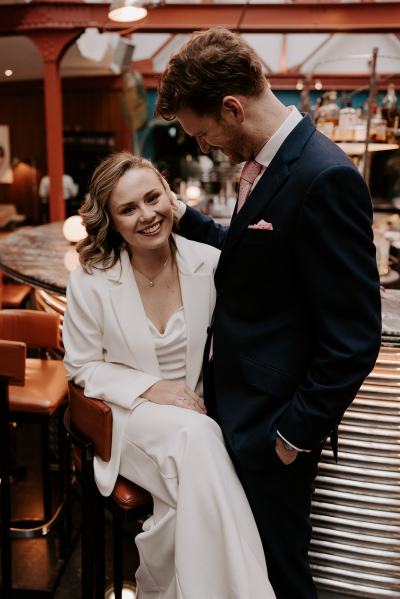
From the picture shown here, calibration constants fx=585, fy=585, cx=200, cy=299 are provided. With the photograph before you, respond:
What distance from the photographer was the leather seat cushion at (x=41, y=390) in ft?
7.65

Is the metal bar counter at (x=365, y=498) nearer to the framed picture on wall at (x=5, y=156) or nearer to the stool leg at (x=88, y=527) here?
the stool leg at (x=88, y=527)

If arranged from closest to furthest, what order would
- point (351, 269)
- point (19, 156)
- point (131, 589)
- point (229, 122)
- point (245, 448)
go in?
1. point (351, 269)
2. point (229, 122)
3. point (245, 448)
4. point (131, 589)
5. point (19, 156)

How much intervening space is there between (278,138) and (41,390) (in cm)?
148

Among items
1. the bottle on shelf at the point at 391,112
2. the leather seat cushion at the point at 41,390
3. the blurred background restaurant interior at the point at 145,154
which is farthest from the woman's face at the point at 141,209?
the bottle on shelf at the point at 391,112

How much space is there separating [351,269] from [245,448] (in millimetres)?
604

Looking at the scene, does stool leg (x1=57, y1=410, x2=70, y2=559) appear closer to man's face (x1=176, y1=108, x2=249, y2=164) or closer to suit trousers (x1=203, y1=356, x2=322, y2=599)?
suit trousers (x1=203, y1=356, x2=322, y2=599)

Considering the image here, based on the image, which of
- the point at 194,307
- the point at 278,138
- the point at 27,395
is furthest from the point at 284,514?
the point at 27,395

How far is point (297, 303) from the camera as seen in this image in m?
1.55

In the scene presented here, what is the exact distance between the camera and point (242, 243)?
1572mm

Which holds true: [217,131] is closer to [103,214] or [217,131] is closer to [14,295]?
[103,214]

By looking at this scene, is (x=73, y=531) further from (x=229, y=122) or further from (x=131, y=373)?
(x=229, y=122)

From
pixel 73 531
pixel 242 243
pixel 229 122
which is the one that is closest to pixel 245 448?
pixel 242 243

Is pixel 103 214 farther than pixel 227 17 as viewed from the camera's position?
No

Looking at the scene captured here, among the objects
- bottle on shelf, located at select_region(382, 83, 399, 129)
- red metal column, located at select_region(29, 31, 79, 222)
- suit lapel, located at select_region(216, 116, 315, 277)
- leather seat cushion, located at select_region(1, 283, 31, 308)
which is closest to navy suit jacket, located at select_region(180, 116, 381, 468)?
suit lapel, located at select_region(216, 116, 315, 277)
